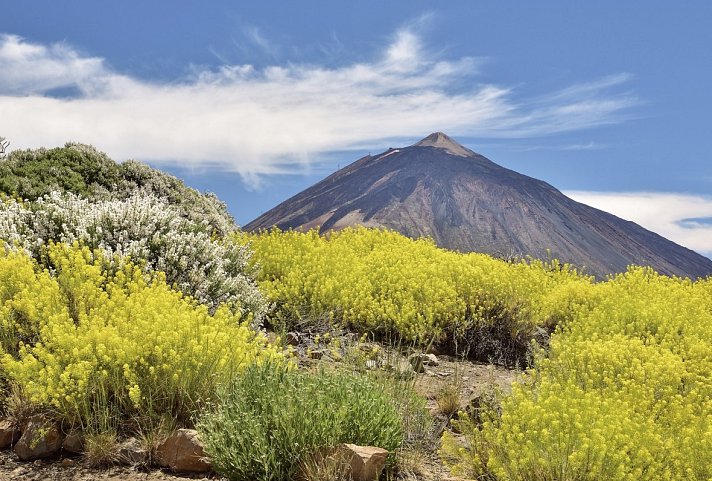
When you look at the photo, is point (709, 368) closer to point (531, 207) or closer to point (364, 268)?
point (364, 268)

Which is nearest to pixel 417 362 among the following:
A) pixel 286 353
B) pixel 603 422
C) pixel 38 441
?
pixel 286 353

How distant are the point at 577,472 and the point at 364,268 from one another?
7208mm

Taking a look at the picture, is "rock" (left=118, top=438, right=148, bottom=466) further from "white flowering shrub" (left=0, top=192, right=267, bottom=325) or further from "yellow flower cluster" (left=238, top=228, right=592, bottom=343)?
"yellow flower cluster" (left=238, top=228, right=592, bottom=343)

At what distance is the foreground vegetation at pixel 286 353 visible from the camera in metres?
5.05

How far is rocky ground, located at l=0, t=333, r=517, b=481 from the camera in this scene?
17.5 feet

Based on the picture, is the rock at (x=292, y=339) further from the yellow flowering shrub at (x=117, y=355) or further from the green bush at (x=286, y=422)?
the green bush at (x=286, y=422)

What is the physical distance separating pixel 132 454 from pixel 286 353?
2306 mm

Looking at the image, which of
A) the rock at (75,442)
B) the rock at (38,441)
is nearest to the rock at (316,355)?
the rock at (75,442)

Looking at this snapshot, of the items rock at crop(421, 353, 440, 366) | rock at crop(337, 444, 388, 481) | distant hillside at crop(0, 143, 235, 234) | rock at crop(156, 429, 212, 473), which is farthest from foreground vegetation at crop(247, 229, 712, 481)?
rock at crop(156, 429, 212, 473)

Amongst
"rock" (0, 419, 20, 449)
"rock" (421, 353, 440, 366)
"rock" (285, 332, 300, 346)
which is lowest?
"rock" (0, 419, 20, 449)

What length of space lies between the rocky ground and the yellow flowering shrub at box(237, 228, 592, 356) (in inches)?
27.4

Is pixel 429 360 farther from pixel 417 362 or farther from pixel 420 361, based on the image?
pixel 420 361

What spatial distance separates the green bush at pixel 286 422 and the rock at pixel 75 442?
4.12 feet

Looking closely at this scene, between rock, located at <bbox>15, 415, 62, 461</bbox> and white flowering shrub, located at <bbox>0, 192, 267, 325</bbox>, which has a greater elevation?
white flowering shrub, located at <bbox>0, 192, 267, 325</bbox>
